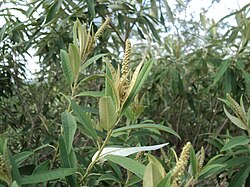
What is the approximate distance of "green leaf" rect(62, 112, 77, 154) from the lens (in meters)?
0.84

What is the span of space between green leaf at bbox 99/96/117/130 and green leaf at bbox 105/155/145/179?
67 mm

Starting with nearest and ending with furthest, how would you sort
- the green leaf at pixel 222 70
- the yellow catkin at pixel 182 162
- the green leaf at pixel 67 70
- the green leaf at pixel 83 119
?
the yellow catkin at pixel 182 162
the green leaf at pixel 83 119
the green leaf at pixel 67 70
the green leaf at pixel 222 70

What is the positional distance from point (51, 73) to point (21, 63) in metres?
0.29

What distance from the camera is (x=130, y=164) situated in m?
0.80

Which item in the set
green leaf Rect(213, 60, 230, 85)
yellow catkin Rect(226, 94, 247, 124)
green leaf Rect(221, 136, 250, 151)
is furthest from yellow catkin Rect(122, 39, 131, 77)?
green leaf Rect(213, 60, 230, 85)

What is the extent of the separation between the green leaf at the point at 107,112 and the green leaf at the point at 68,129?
10 centimetres

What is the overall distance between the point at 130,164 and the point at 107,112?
11 centimetres

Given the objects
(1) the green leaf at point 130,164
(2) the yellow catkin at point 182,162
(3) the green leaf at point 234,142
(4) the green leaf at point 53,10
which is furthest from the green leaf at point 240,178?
(4) the green leaf at point 53,10

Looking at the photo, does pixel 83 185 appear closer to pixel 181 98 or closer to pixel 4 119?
pixel 4 119

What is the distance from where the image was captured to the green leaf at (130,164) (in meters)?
0.78

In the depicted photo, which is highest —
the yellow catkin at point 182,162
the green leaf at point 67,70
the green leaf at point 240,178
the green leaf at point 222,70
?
the green leaf at point 67,70

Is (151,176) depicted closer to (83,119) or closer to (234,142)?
(83,119)

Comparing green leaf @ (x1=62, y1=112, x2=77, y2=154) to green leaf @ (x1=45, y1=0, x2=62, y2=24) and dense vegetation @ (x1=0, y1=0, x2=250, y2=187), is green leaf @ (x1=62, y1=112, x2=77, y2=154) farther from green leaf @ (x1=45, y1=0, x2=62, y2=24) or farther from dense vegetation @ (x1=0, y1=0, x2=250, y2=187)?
green leaf @ (x1=45, y1=0, x2=62, y2=24)

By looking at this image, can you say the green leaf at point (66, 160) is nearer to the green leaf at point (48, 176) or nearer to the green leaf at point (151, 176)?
the green leaf at point (48, 176)
